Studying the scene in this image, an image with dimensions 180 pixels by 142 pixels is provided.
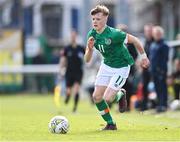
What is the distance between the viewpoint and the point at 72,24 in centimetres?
4591

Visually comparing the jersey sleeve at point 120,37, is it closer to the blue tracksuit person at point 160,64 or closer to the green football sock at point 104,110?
the green football sock at point 104,110

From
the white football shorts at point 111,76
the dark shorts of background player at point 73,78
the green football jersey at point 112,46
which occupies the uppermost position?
the green football jersey at point 112,46

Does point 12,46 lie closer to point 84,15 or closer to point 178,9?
point 84,15

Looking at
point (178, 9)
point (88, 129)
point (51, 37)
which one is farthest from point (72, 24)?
point (88, 129)

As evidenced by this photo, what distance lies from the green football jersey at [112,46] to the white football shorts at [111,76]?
83 mm

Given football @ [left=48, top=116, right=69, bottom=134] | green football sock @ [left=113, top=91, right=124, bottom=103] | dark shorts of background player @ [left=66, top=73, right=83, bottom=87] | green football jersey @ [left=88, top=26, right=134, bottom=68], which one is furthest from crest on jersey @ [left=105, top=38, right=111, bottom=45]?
dark shorts of background player @ [left=66, top=73, right=83, bottom=87]

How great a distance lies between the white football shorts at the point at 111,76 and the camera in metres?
14.6

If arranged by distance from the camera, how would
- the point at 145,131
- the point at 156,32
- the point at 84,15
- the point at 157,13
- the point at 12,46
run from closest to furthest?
the point at 145,131, the point at 156,32, the point at 84,15, the point at 12,46, the point at 157,13

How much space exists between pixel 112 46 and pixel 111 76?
58 centimetres

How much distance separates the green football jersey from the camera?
1447cm

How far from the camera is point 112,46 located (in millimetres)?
14562

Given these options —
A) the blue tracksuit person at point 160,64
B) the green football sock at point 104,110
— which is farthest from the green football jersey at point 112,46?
the blue tracksuit person at point 160,64

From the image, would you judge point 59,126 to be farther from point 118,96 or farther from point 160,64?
point 160,64

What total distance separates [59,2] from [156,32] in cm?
2770
